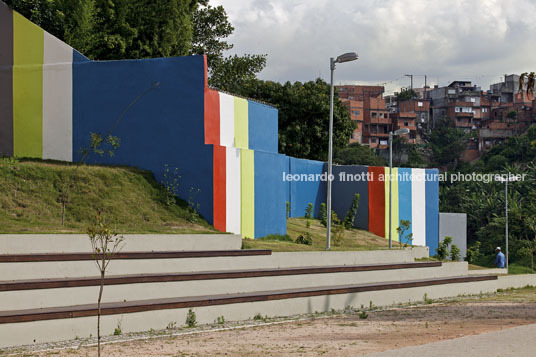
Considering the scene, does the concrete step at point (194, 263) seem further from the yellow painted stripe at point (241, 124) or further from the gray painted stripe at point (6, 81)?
the gray painted stripe at point (6, 81)

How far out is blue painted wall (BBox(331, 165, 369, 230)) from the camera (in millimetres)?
32684

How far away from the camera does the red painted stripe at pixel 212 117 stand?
19094 millimetres

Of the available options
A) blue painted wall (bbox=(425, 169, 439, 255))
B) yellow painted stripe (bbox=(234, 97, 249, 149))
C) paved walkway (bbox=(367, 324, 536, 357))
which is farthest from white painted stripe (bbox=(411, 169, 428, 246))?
paved walkway (bbox=(367, 324, 536, 357))

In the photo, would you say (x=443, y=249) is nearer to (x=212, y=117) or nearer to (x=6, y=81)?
(x=212, y=117)

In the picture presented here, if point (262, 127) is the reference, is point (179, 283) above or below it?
below

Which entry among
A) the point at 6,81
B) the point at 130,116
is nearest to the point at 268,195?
the point at 130,116

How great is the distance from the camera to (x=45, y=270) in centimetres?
1172

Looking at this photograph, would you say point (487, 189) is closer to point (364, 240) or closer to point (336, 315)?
point (364, 240)

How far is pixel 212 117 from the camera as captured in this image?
63.7ft

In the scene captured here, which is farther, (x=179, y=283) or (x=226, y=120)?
(x=226, y=120)

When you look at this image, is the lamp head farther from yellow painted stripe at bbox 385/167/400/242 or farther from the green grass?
yellow painted stripe at bbox 385/167/400/242

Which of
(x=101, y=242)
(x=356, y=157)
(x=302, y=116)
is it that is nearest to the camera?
(x=101, y=242)

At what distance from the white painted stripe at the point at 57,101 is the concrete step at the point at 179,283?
7.93 metres

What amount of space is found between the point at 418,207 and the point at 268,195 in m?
16.1
